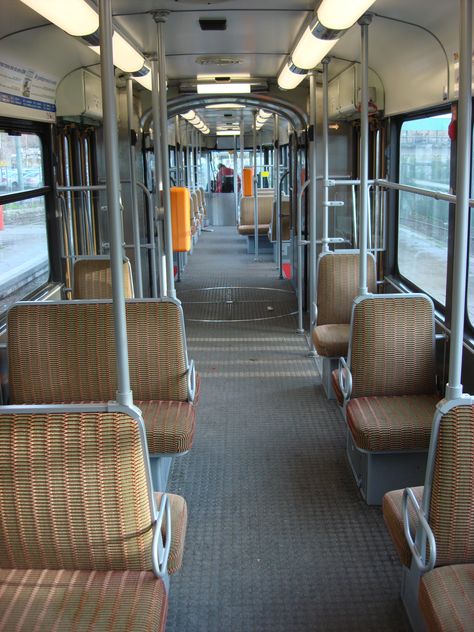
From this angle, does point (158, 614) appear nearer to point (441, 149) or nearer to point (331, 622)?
point (331, 622)

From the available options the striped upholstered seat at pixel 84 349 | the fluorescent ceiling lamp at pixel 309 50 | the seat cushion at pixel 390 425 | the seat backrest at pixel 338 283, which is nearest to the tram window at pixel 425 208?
the seat backrest at pixel 338 283

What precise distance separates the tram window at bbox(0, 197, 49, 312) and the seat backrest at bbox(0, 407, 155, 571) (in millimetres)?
2583

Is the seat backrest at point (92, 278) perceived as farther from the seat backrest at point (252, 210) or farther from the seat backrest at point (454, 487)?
the seat backrest at point (252, 210)

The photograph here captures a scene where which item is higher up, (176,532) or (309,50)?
(309,50)

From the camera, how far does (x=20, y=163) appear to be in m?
5.12

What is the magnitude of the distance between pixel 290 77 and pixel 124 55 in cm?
211

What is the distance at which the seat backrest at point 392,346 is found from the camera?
3.82 m

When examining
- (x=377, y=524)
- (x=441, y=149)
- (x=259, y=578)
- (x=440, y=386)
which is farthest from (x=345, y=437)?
(x=441, y=149)

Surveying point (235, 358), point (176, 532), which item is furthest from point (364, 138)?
point (235, 358)

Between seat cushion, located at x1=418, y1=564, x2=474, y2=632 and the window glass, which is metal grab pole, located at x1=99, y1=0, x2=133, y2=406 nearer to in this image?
seat cushion, located at x1=418, y1=564, x2=474, y2=632

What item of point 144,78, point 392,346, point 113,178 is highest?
point 144,78

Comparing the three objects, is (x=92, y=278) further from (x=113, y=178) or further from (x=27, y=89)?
(x=113, y=178)

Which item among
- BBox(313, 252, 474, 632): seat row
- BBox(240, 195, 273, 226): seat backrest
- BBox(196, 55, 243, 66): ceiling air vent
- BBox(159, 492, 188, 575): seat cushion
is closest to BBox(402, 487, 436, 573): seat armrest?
BBox(313, 252, 474, 632): seat row

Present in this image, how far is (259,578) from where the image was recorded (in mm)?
3035
